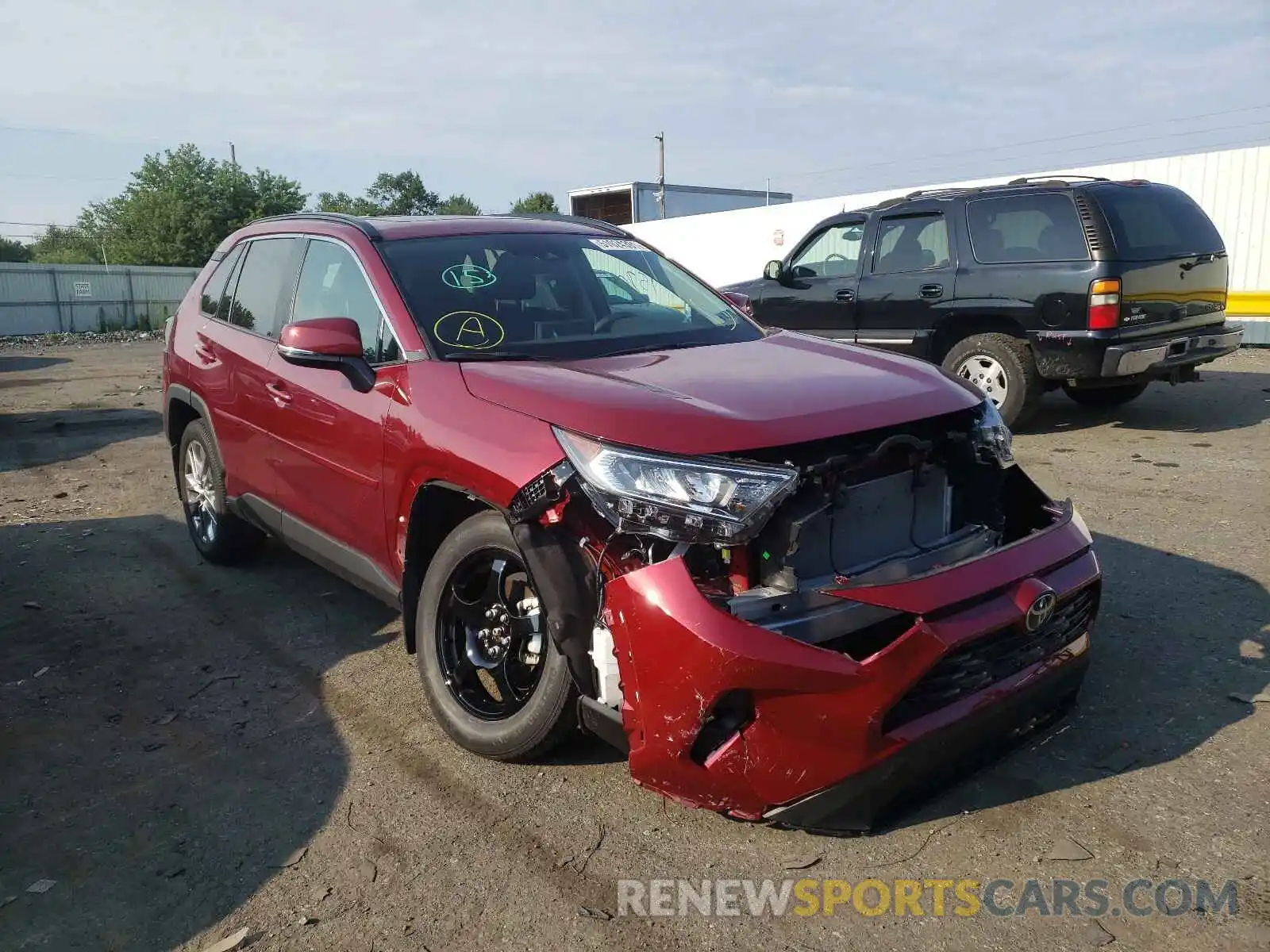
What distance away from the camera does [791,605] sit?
8.38ft

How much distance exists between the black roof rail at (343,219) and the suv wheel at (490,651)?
1.47 meters

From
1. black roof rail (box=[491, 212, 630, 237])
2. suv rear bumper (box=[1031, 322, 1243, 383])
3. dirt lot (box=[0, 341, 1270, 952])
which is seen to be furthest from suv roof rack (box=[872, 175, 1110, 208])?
black roof rail (box=[491, 212, 630, 237])

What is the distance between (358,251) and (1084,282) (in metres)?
6.01

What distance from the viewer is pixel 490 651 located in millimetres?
3303

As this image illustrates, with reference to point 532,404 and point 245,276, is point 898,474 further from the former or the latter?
point 245,276

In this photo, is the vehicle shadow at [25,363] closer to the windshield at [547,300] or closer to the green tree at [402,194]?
the windshield at [547,300]

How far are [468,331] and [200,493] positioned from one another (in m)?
2.85

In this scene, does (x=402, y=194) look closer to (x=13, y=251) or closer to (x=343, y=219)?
(x=13, y=251)

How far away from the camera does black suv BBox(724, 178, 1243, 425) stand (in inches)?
305

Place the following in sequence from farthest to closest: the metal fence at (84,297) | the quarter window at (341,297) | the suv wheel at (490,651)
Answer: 1. the metal fence at (84,297)
2. the quarter window at (341,297)
3. the suv wheel at (490,651)

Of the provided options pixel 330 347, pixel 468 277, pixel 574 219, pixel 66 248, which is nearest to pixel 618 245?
pixel 574 219

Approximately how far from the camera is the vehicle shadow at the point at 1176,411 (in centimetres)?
874

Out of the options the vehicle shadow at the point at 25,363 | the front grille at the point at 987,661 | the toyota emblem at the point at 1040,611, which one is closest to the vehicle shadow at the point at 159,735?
the front grille at the point at 987,661

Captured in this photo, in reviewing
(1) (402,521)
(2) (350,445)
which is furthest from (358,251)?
(1) (402,521)
